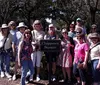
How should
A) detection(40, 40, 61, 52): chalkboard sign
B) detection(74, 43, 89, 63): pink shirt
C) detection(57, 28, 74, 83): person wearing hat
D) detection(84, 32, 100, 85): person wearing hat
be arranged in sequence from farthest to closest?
detection(57, 28, 74, 83): person wearing hat, detection(40, 40, 61, 52): chalkboard sign, detection(74, 43, 89, 63): pink shirt, detection(84, 32, 100, 85): person wearing hat

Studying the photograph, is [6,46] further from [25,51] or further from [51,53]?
[51,53]

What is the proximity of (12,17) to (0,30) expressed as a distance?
27530mm

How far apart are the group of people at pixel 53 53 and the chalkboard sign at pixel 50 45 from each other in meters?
0.19

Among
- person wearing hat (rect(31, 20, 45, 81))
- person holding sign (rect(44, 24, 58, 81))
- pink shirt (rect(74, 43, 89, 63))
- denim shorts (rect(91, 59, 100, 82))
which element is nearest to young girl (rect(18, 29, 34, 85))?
person wearing hat (rect(31, 20, 45, 81))

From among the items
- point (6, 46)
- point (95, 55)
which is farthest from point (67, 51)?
point (6, 46)

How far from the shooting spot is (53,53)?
9.20m

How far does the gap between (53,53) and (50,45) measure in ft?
1.39

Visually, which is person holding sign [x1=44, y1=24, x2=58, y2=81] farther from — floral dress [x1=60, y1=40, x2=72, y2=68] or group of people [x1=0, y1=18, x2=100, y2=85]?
floral dress [x1=60, y1=40, x2=72, y2=68]

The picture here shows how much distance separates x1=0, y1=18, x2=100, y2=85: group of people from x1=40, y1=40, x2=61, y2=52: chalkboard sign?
189 millimetres

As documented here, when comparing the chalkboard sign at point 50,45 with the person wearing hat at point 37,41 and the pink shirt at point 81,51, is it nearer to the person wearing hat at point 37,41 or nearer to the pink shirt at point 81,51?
the person wearing hat at point 37,41

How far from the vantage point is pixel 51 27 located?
8.99 meters

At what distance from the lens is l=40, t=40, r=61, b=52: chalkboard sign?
8.83 meters

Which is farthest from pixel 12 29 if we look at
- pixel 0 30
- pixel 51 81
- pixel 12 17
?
pixel 12 17

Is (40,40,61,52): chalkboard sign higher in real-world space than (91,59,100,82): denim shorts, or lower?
higher
